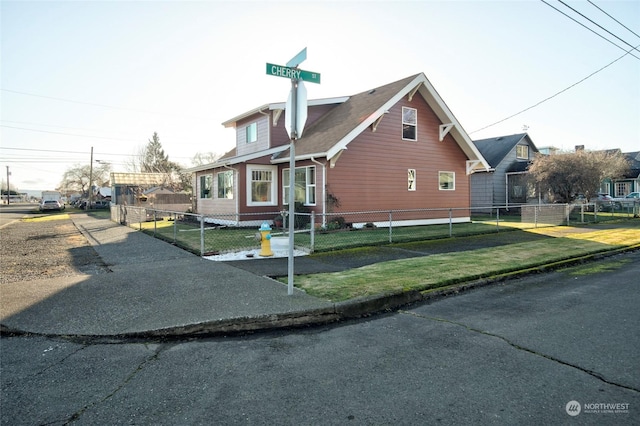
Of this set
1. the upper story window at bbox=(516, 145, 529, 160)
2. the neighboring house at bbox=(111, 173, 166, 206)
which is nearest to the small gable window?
the upper story window at bbox=(516, 145, 529, 160)

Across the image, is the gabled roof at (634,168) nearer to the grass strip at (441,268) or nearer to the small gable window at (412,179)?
the small gable window at (412,179)

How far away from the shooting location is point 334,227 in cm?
1603

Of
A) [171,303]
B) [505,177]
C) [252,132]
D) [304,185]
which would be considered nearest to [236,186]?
[304,185]

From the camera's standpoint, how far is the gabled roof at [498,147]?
32466 mm

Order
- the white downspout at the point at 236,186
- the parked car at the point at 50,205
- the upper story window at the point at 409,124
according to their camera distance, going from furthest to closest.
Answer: the parked car at the point at 50,205 → the upper story window at the point at 409,124 → the white downspout at the point at 236,186

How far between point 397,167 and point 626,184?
129 feet

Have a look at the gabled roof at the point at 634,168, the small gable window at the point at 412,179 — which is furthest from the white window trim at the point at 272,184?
the gabled roof at the point at 634,168

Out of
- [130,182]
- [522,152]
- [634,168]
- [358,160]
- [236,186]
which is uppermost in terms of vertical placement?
[522,152]

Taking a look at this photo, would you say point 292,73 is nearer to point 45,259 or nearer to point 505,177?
point 45,259

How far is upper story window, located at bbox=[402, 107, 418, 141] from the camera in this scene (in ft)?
62.1

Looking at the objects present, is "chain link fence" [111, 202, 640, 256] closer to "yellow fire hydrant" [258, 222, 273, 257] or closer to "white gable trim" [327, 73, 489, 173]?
"yellow fire hydrant" [258, 222, 273, 257]

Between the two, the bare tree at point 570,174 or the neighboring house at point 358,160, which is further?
the bare tree at point 570,174

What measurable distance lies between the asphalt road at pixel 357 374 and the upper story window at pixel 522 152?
3135 centimetres

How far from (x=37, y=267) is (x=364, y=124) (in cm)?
1225
